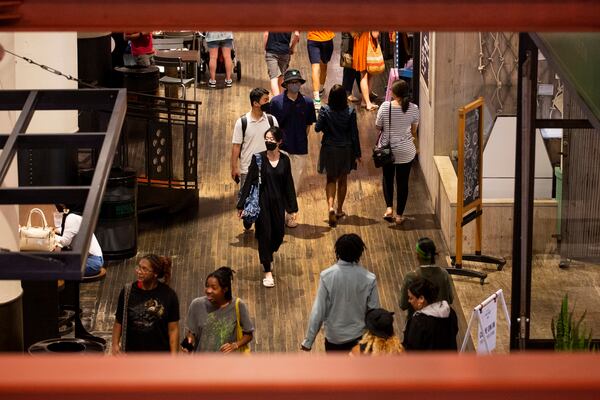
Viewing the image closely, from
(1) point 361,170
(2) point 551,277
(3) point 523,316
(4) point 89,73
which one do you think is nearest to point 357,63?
(1) point 361,170

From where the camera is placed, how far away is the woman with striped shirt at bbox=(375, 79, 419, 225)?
13.1m

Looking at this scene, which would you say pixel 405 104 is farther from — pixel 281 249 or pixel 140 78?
pixel 140 78

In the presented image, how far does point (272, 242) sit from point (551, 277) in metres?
2.58

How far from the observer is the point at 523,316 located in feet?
30.5

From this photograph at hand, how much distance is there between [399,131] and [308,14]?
11.4 metres

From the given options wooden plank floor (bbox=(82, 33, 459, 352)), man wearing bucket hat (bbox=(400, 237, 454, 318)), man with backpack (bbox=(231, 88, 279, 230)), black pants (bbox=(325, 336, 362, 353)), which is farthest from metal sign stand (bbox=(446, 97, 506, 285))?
black pants (bbox=(325, 336, 362, 353))

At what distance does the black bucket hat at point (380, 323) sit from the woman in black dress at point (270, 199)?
4.12 m

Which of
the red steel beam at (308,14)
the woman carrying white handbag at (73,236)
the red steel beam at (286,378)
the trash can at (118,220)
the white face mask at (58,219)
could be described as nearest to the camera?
the red steel beam at (286,378)

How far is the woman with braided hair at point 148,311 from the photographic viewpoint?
8297 mm

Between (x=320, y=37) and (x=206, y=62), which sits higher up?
(x=320, y=37)

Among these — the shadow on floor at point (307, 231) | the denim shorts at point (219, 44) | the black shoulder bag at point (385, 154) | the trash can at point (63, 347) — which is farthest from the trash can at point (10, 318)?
the denim shorts at point (219, 44)

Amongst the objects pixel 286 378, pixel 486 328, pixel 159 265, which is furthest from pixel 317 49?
pixel 286 378

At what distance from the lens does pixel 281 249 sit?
42.6 feet

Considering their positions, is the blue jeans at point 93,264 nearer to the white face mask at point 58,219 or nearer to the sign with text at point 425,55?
the white face mask at point 58,219
